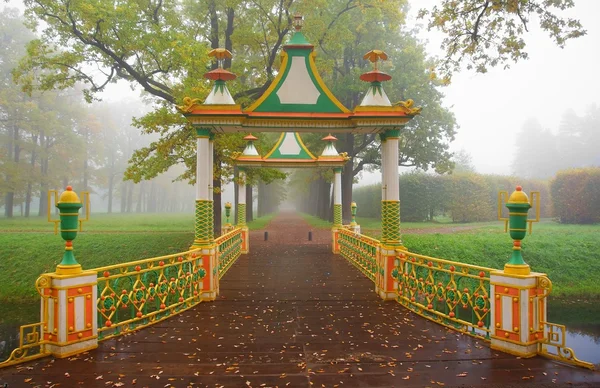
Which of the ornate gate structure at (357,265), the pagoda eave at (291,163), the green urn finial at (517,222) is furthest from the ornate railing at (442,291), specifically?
the pagoda eave at (291,163)

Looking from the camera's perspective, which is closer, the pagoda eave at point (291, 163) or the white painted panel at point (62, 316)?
the white painted panel at point (62, 316)

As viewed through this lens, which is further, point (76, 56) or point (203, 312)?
point (76, 56)

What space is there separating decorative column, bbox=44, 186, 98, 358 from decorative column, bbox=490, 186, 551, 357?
5484mm

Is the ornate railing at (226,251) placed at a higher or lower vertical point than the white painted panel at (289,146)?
lower

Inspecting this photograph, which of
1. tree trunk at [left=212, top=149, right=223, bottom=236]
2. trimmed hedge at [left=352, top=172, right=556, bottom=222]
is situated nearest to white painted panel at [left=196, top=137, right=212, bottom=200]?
tree trunk at [left=212, top=149, right=223, bottom=236]

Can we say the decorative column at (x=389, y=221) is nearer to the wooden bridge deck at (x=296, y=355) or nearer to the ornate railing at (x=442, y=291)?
the ornate railing at (x=442, y=291)

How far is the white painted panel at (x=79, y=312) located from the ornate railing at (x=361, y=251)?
233 inches

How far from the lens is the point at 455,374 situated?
14.0 ft

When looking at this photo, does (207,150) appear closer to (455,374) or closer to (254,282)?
(254,282)

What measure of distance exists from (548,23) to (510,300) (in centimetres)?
840

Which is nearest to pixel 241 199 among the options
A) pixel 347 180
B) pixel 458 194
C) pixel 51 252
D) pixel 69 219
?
pixel 51 252

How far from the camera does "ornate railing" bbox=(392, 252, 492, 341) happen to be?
5444 millimetres

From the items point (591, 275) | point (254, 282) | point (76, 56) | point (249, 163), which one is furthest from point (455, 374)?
point (76, 56)

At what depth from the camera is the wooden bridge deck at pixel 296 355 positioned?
412cm
